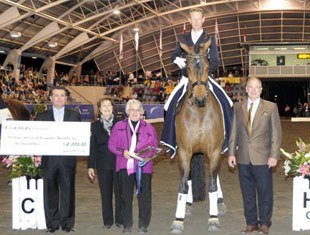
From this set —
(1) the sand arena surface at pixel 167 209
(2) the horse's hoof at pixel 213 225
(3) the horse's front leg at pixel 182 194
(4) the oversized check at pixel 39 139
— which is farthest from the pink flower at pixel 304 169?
(4) the oversized check at pixel 39 139

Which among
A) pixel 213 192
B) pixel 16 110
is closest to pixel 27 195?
pixel 213 192

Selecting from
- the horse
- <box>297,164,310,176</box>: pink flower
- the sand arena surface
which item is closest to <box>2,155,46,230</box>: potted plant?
the sand arena surface

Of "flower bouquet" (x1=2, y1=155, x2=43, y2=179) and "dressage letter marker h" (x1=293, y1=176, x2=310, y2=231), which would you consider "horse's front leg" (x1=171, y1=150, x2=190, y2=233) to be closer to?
"dressage letter marker h" (x1=293, y1=176, x2=310, y2=231)

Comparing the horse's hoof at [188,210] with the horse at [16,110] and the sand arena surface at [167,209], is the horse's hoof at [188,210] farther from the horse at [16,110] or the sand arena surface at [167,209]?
the horse at [16,110]

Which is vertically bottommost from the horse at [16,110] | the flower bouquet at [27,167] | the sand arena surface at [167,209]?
the sand arena surface at [167,209]

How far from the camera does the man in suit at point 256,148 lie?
655 centimetres

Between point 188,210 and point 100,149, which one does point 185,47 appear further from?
point 188,210

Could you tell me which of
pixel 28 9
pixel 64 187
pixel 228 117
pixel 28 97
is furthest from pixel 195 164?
pixel 28 9

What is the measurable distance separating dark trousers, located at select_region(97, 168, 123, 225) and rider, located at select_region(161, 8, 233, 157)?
0.90m

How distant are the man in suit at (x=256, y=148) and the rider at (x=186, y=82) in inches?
22.6

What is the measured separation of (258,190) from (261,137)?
72 centimetres

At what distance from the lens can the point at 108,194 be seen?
278 inches

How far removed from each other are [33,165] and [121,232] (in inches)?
61.6

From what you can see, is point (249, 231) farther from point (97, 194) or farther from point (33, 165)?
point (97, 194)
